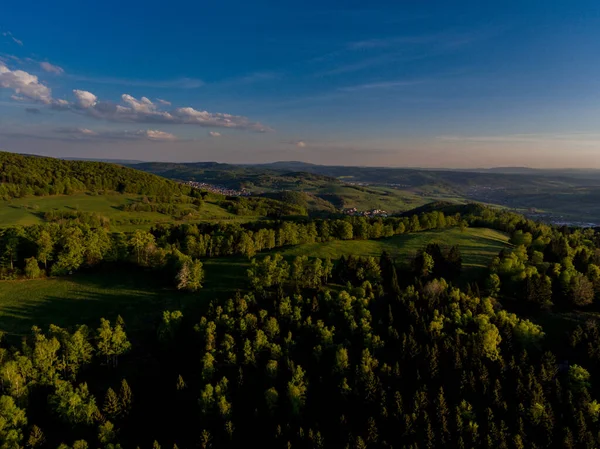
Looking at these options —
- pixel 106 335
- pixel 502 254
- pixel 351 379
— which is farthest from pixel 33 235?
pixel 502 254

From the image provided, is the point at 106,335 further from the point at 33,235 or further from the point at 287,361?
the point at 33,235

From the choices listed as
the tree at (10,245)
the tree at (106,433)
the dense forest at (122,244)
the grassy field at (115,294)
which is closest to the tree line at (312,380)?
the tree at (106,433)

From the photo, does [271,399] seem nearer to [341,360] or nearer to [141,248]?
[341,360]

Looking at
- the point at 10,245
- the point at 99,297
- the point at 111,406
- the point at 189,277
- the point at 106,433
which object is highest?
the point at 10,245

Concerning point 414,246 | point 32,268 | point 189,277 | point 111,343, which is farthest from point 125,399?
point 414,246

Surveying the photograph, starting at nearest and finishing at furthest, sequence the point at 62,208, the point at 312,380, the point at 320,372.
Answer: the point at 312,380
the point at 320,372
the point at 62,208
